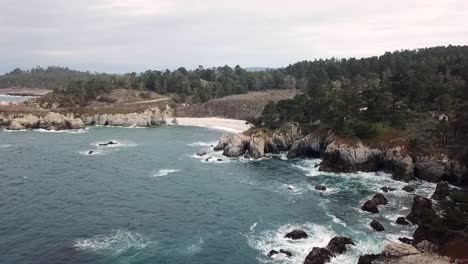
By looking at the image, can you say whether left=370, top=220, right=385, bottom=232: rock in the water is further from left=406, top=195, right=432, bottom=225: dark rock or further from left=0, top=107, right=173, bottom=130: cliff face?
left=0, top=107, right=173, bottom=130: cliff face

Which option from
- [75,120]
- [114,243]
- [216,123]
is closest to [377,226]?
[114,243]

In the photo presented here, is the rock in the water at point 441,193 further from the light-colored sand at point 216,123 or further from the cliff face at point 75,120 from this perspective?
the cliff face at point 75,120

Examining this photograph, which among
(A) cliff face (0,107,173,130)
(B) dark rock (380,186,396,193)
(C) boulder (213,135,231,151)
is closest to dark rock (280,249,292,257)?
(B) dark rock (380,186,396,193)

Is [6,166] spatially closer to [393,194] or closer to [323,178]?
[323,178]

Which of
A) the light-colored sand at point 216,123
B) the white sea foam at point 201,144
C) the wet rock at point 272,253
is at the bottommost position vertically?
the wet rock at point 272,253

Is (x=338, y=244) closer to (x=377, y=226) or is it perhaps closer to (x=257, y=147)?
(x=377, y=226)

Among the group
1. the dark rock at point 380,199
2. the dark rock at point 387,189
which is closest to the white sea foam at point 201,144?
the dark rock at point 387,189
